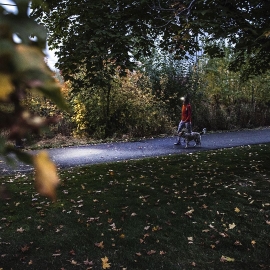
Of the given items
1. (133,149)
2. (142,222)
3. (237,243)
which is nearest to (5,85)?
(237,243)

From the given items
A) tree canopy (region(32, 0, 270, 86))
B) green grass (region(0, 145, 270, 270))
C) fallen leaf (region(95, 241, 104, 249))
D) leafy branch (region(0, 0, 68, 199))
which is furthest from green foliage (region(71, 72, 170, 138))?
leafy branch (region(0, 0, 68, 199))

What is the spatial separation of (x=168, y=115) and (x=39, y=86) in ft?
51.0

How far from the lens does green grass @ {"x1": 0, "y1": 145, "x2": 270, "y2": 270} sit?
12.3 feet

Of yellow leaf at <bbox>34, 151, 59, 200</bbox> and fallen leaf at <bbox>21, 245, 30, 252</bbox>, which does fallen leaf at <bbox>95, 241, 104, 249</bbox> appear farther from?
yellow leaf at <bbox>34, 151, 59, 200</bbox>

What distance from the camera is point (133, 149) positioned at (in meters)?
10.8

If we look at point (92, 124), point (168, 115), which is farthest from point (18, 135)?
point (168, 115)

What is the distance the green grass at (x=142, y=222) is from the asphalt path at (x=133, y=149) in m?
1.71

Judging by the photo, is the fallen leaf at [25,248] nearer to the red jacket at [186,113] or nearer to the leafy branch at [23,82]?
the leafy branch at [23,82]

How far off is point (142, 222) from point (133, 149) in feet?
20.4

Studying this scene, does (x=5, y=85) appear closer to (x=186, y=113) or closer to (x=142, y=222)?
(x=142, y=222)

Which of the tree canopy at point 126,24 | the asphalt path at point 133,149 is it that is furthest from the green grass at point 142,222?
the tree canopy at point 126,24

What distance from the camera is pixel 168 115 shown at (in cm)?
1581

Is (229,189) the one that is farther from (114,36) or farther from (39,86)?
(39,86)

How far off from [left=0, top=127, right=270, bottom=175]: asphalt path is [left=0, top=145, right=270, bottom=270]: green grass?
1.71 metres
